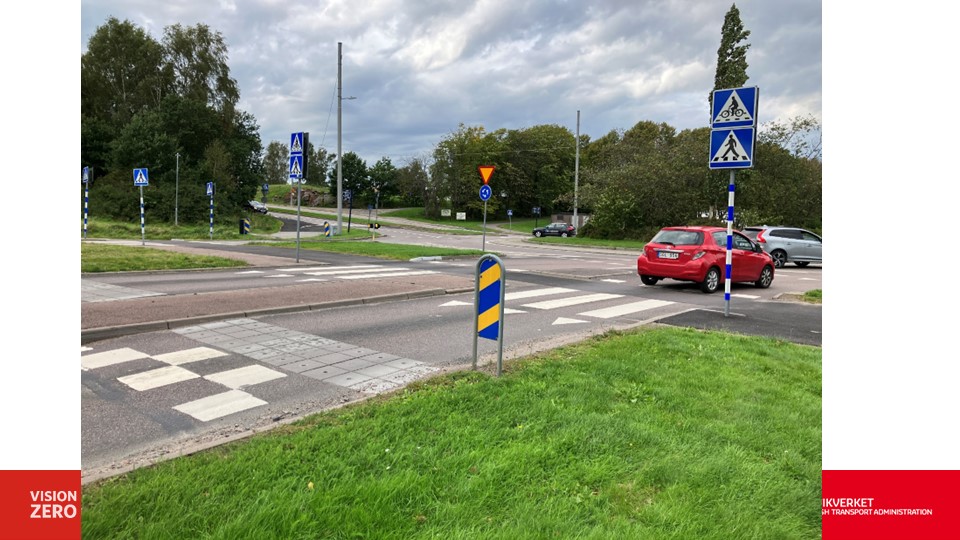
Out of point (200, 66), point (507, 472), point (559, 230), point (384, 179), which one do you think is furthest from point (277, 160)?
point (507, 472)

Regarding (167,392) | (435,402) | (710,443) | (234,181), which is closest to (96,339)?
(167,392)

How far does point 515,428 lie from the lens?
356cm

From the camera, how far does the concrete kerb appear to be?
20.6 ft

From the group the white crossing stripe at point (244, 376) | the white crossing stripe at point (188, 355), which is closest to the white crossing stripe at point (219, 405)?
the white crossing stripe at point (244, 376)

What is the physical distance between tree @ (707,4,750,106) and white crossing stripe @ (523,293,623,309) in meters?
27.1

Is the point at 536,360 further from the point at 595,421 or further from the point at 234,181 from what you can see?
the point at 234,181

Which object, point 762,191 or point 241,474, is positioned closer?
point 241,474

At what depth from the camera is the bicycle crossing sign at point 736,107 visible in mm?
Result: 7938

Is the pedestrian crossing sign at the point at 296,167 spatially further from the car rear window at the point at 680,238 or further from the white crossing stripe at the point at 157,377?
the white crossing stripe at the point at 157,377

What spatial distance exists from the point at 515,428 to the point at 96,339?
17.0 feet

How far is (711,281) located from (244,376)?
34.5 ft

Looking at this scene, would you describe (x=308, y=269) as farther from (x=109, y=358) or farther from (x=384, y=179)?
(x=384, y=179)

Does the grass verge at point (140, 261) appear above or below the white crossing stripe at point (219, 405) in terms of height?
above
